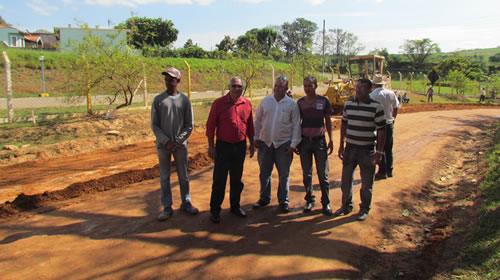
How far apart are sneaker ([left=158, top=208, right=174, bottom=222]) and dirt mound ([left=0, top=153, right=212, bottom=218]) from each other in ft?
6.54

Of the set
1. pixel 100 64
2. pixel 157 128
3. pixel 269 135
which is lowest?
pixel 269 135

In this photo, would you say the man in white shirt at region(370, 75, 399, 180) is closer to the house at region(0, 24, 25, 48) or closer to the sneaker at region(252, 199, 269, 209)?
the sneaker at region(252, 199, 269, 209)

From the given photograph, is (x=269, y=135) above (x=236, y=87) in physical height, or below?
below

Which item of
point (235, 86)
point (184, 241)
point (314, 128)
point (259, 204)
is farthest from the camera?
point (259, 204)

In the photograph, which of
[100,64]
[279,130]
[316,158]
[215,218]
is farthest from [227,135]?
[100,64]

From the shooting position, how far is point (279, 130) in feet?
15.3

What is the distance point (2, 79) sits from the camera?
19.6 metres

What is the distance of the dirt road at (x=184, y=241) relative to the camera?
11.2ft

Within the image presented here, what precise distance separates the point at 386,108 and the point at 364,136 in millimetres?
1974

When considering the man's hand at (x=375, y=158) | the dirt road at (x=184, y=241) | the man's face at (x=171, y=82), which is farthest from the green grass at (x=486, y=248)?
the man's face at (x=171, y=82)

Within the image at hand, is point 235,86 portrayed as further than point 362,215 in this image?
No

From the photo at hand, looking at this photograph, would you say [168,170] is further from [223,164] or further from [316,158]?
[316,158]

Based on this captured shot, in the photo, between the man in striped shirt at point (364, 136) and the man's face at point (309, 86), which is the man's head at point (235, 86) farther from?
the man in striped shirt at point (364, 136)

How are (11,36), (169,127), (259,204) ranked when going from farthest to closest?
(11,36)
(259,204)
(169,127)
